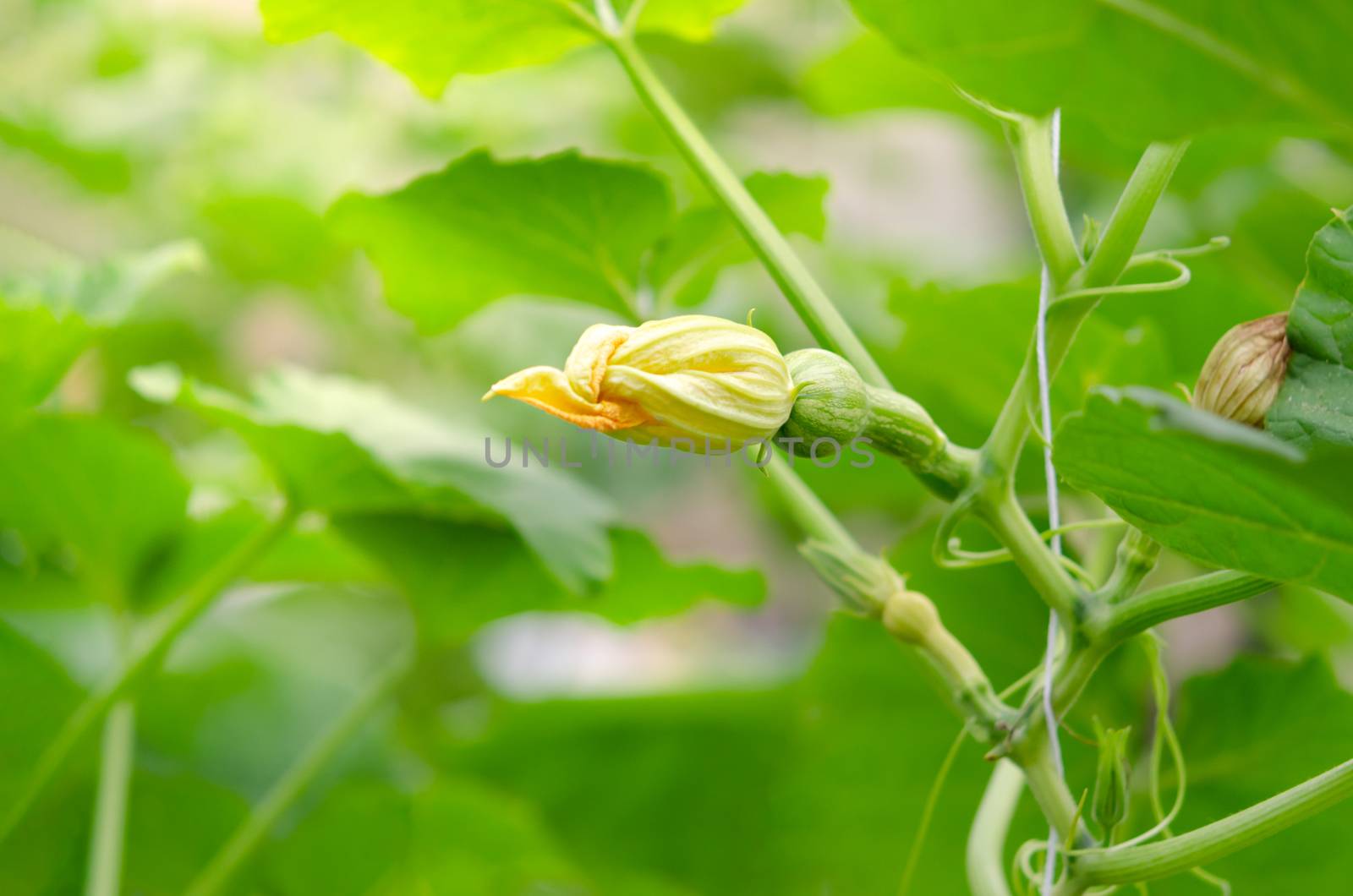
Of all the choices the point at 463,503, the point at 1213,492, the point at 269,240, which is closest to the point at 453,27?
the point at 463,503

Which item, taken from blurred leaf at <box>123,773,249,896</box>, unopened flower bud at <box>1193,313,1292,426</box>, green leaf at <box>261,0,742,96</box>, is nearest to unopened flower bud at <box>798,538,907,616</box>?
unopened flower bud at <box>1193,313,1292,426</box>

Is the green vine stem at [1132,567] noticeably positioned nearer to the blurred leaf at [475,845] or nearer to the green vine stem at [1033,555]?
the green vine stem at [1033,555]

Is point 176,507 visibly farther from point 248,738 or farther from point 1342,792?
point 1342,792

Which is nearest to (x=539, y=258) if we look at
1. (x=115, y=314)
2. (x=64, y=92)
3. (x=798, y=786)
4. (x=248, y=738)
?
(x=115, y=314)

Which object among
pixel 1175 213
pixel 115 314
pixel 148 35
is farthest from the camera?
pixel 148 35

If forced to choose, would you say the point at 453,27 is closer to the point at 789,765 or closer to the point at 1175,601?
the point at 1175,601
